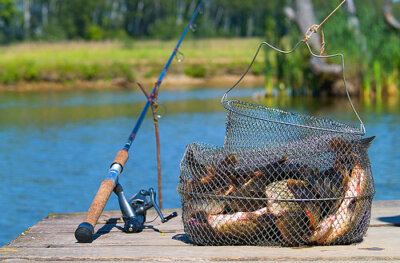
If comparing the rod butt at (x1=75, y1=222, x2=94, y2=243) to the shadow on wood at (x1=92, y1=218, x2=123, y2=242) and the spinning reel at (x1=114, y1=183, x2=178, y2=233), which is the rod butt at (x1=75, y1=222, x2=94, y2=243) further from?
the spinning reel at (x1=114, y1=183, x2=178, y2=233)

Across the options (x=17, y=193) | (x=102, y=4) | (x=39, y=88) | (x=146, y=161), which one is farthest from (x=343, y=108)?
(x=102, y=4)

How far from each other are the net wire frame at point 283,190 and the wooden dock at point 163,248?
0.33 ft

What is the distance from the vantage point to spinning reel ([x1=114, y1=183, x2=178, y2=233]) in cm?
486

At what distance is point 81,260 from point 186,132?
12546 millimetres

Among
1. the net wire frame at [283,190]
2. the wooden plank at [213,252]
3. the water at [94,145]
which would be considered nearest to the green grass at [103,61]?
the water at [94,145]

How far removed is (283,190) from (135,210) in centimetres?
127

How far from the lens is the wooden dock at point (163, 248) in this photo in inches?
157

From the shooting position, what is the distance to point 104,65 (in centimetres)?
3984

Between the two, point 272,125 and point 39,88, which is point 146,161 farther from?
point 39,88

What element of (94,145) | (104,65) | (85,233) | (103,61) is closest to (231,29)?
(103,61)

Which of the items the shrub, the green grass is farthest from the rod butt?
the shrub

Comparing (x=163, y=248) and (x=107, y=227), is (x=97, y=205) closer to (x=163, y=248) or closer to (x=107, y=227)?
(x=107, y=227)

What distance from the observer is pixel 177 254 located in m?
4.13

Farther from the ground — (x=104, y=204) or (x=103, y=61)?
(x=104, y=204)
